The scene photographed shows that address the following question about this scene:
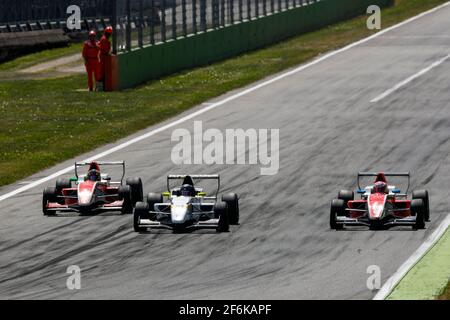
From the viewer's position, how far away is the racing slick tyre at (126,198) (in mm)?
25164

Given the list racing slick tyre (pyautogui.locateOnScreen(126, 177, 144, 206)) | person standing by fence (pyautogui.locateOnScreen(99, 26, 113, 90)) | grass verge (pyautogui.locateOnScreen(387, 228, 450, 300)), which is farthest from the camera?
person standing by fence (pyautogui.locateOnScreen(99, 26, 113, 90))

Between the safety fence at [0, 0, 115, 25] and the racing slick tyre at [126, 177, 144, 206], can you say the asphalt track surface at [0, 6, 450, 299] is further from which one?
the safety fence at [0, 0, 115, 25]

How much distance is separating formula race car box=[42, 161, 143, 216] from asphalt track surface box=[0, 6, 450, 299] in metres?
0.22

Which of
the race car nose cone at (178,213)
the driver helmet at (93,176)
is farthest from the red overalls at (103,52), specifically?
the race car nose cone at (178,213)

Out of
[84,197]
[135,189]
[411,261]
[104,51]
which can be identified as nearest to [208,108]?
[104,51]

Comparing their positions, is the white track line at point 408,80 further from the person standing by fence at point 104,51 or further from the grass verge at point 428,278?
the grass verge at point 428,278

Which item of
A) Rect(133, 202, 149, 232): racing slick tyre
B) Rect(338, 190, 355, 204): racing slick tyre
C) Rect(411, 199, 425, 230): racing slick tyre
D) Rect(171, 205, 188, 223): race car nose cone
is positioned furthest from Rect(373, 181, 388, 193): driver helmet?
Rect(133, 202, 149, 232): racing slick tyre

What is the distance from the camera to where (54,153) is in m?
32.7

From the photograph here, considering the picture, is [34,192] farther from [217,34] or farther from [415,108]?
[217,34]

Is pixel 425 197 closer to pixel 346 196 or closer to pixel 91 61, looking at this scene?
pixel 346 196

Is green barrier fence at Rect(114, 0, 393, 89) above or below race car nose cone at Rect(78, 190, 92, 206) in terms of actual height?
below

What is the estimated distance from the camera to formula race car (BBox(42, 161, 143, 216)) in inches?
992

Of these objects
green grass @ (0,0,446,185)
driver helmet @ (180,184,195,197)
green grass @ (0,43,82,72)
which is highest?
driver helmet @ (180,184,195,197)

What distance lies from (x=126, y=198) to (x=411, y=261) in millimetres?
6032
